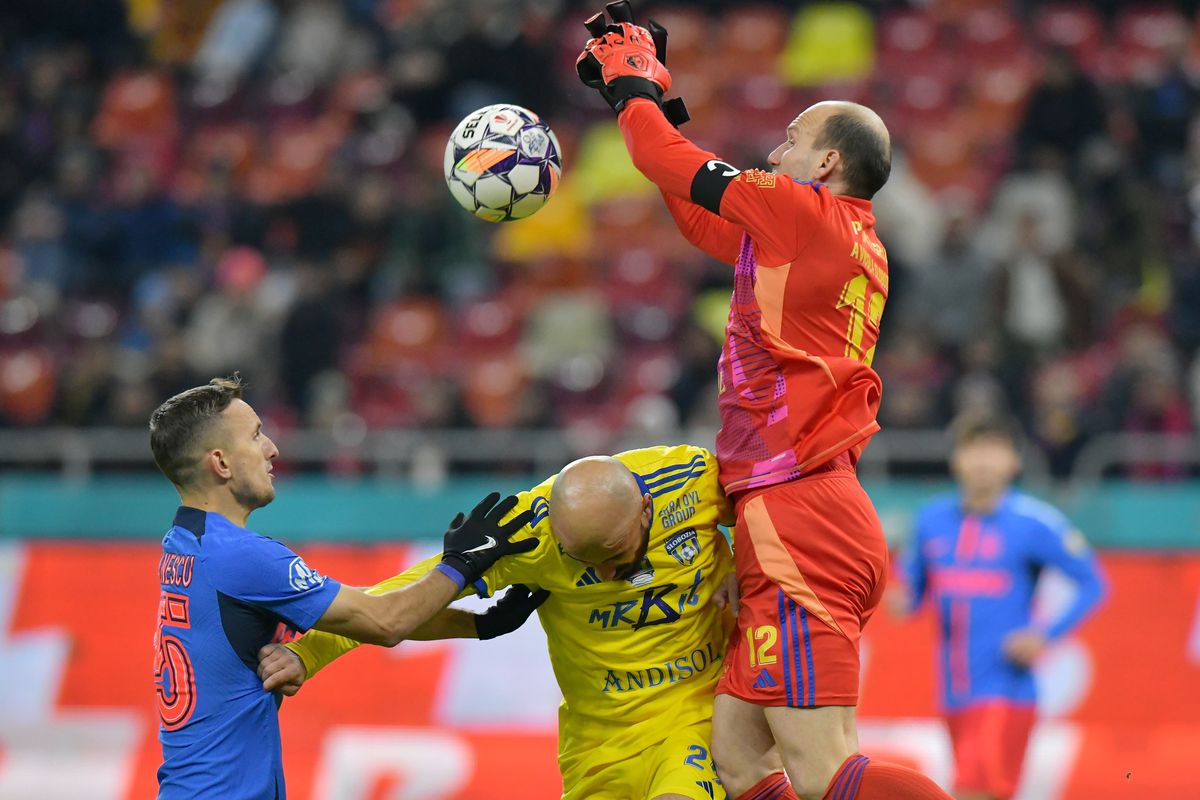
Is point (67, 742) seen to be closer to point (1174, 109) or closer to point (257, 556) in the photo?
point (257, 556)

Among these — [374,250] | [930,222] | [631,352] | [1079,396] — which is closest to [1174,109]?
[930,222]

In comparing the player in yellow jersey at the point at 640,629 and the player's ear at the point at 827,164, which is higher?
the player's ear at the point at 827,164

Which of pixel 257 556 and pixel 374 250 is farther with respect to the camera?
pixel 374 250

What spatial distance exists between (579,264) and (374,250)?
171cm

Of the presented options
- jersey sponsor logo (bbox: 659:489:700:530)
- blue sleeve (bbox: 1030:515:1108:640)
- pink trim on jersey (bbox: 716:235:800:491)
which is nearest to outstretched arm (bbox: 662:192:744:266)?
pink trim on jersey (bbox: 716:235:800:491)

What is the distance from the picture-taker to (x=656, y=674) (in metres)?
5.24

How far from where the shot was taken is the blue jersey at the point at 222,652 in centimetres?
465

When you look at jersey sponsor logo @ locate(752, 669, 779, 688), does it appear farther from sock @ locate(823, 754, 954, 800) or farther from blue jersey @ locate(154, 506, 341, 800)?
blue jersey @ locate(154, 506, 341, 800)

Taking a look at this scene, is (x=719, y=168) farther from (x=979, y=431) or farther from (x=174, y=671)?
(x=979, y=431)

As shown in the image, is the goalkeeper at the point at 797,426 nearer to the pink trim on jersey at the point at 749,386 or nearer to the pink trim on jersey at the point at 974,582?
the pink trim on jersey at the point at 749,386

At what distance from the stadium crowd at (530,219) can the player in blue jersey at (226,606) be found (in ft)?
20.8

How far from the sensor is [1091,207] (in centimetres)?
1281

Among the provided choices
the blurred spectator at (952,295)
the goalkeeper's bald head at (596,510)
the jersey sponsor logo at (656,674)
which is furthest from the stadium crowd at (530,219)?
the goalkeeper's bald head at (596,510)

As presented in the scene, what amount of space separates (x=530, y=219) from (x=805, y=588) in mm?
9027
